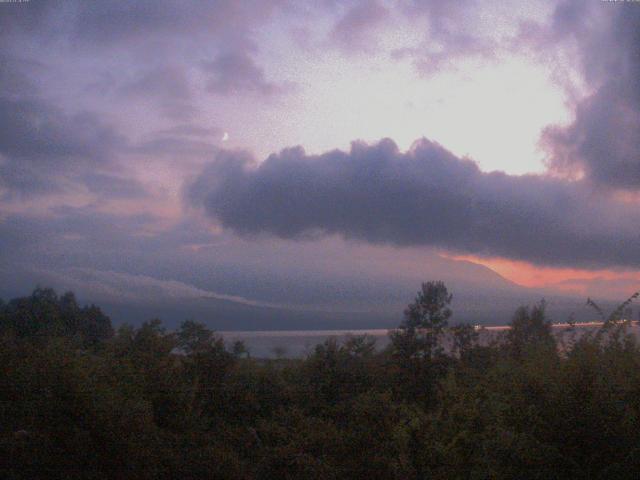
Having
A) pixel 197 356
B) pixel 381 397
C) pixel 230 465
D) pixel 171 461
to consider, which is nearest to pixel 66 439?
pixel 171 461

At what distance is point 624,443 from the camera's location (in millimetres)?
5969

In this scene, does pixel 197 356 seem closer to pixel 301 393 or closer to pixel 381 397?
pixel 301 393

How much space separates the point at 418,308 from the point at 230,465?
12523 mm

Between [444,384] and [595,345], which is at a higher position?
[595,345]

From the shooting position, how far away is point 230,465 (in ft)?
38.3

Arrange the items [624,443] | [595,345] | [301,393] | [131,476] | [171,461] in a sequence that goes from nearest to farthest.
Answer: [624,443] → [595,345] → [131,476] → [171,461] → [301,393]

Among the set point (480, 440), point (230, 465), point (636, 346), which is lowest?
point (230, 465)

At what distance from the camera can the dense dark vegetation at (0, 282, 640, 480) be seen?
6.34m

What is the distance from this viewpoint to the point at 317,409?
16.5 meters

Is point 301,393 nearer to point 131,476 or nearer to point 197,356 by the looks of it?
point 197,356

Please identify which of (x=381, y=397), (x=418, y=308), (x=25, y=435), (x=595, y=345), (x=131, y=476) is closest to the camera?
(x=595, y=345)

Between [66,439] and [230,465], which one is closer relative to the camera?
[66,439]

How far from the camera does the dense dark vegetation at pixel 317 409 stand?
6.34 meters

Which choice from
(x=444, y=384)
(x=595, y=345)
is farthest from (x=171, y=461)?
(x=595, y=345)
